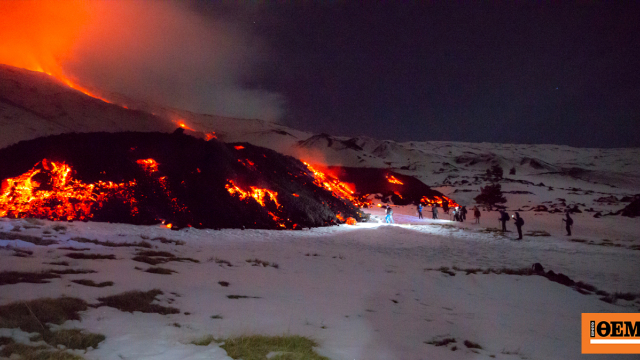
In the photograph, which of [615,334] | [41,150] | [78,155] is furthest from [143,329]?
[41,150]

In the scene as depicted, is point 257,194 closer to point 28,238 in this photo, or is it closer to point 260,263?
point 260,263

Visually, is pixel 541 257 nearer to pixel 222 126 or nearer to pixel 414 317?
pixel 414 317

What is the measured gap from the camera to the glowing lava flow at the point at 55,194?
49.2 ft

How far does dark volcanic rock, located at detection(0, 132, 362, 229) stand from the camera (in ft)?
56.4

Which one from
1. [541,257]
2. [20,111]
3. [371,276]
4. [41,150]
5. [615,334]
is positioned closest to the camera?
[615,334]

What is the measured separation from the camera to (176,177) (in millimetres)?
19188

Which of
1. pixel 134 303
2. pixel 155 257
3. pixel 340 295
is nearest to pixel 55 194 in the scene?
pixel 155 257

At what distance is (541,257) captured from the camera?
12.9m

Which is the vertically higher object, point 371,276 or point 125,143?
point 125,143

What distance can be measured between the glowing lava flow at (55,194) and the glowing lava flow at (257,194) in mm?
5374

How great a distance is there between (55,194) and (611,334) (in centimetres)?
2126

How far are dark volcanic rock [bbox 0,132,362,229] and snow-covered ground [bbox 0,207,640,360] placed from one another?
3.35 m

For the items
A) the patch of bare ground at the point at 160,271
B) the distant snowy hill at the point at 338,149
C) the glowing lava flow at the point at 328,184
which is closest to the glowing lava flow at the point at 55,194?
the distant snowy hill at the point at 338,149

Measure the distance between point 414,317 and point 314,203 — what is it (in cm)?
1673
